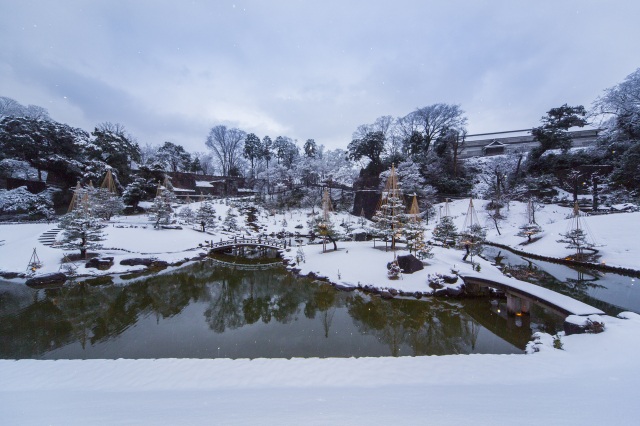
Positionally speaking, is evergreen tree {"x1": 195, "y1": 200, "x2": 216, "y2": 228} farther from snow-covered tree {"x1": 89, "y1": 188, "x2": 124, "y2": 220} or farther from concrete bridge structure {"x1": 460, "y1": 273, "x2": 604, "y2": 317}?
concrete bridge structure {"x1": 460, "y1": 273, "x2": 604, "y2": 317}

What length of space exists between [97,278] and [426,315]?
50.1 feet

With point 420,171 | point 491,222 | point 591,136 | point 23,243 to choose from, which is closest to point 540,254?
point 491,222

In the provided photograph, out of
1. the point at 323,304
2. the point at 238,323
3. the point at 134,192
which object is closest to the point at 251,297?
the point at 238,323

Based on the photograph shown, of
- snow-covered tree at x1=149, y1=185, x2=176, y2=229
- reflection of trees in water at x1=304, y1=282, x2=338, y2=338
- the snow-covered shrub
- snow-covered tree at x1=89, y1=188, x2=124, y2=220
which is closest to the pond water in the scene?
→ reflection of trees in water at x1=304, y1=282, x2=338, y2=338

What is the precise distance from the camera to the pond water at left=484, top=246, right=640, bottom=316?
9350 mm

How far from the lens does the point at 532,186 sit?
24625mm

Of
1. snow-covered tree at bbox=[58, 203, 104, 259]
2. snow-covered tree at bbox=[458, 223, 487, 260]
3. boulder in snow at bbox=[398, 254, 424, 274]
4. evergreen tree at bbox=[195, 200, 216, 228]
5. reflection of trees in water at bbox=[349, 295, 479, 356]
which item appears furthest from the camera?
evergreen tree at bbox=[195, 200, 216, 228]

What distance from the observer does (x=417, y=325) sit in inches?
326

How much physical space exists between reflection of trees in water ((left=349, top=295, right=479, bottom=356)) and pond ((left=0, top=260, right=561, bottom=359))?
0.03m

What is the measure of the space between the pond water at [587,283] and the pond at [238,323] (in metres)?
3.12

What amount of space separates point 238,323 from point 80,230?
39.6ft

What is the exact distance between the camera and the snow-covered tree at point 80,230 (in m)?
13.9

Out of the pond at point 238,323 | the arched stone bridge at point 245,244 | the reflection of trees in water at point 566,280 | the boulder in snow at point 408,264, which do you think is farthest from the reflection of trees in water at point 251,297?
the reflection of trees in water at point 566,280

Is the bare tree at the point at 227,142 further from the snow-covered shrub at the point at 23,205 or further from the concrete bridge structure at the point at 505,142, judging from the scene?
the concrete bridge structure at the point at 505,142
